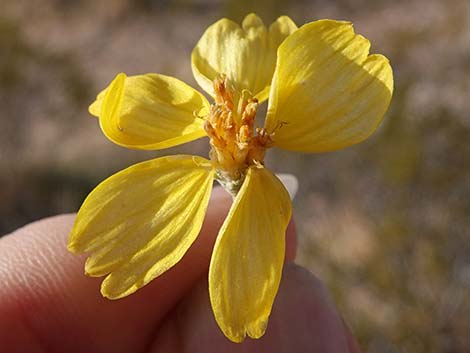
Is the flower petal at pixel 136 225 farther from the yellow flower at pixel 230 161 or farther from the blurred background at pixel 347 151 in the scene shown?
the blurred background at pixel 347 151

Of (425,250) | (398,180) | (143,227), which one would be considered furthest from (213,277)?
(398,180)

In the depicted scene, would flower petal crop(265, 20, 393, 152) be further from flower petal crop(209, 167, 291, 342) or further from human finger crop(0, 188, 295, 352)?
human finger crop(0, 188, 295, 352)

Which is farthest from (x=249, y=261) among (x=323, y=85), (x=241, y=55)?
(x=241, y=55)

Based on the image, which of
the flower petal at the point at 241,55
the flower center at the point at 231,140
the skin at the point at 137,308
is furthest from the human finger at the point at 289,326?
the flower petal at the point at 241,55

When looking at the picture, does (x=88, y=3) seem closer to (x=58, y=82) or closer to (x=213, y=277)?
(x=58, y=82)

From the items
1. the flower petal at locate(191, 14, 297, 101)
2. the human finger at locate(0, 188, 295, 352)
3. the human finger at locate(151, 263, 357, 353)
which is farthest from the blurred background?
the flower petal at locate(191, 14, 297, 101)

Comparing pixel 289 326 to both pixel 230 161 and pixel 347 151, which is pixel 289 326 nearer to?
pixel 230 161
